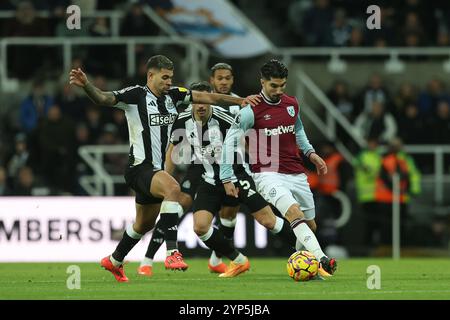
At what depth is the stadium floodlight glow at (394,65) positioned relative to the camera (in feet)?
73.3

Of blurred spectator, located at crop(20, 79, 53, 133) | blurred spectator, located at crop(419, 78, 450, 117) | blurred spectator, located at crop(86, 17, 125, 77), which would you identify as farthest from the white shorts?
blurred spectator, located at crop(419, 78, 450, 117)

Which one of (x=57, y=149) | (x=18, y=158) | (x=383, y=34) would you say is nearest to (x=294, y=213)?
(x=57, y=149)

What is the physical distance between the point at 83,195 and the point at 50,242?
1468mm

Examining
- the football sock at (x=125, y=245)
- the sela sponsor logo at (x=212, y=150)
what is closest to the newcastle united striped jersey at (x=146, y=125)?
the football sock at (x=125, y=245)

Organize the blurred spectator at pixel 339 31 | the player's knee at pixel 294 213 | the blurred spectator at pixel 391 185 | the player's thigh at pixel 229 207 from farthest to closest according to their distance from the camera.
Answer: the blurred spectator at pixel 339 31
the blurred spectator at pixel 391 185
the player's thigh at pixel 229 207
the player's knee at pixel 294 213

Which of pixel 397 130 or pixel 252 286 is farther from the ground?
pixel 397 130

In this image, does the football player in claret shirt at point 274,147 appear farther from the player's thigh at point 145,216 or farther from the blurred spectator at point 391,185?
the blurred spectator at point 391,185

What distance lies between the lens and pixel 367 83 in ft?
72.8

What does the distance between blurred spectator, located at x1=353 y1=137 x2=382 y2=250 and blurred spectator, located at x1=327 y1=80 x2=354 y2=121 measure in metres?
1.67

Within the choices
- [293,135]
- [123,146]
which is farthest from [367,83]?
[293,135]

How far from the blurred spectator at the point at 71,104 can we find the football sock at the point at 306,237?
8.90m

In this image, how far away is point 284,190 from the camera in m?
12.2

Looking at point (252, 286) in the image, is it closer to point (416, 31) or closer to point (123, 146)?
A: point (123, 146)

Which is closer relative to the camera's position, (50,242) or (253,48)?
(50,242)
